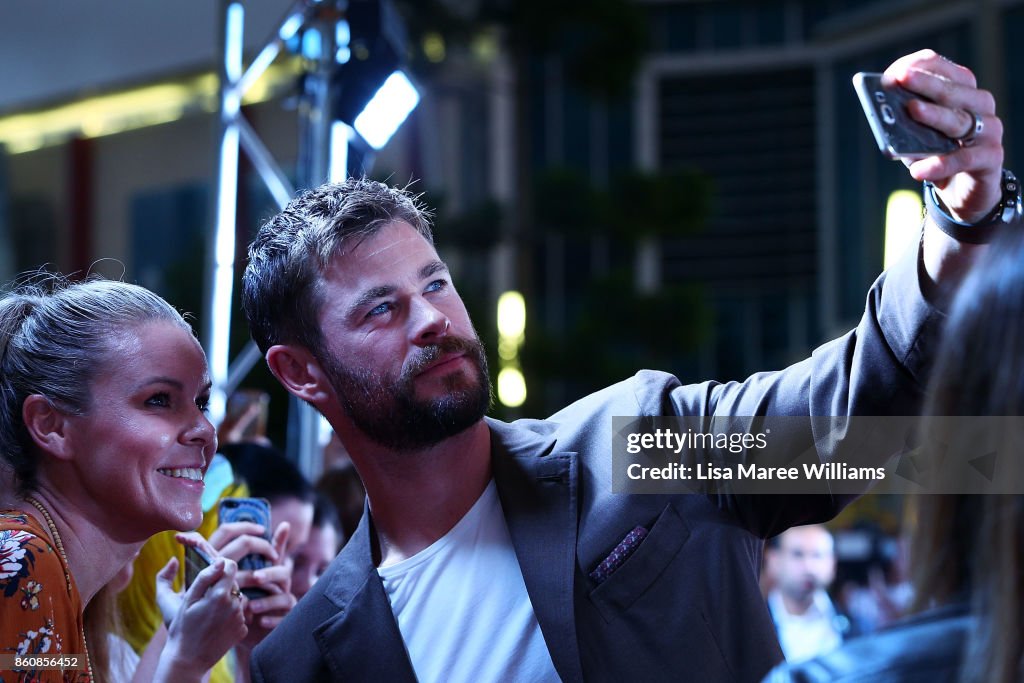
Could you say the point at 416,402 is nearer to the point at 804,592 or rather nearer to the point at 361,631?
the point at 361,631

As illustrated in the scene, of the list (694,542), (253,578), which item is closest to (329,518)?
(253,578)

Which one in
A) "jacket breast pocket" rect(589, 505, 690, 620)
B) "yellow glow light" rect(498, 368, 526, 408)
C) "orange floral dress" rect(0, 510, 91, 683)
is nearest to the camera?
"orange floral dress" rect(0, 510, 91, 683)

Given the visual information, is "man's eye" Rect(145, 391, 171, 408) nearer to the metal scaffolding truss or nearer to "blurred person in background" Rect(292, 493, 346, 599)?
"blurred person in background" Rect(292, 493, 346, 599)

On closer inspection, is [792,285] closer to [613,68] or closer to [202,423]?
[613,68]

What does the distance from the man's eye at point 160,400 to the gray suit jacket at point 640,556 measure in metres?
0.39

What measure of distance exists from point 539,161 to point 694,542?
585 inches

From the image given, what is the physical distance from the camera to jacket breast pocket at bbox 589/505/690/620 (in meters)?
1.48

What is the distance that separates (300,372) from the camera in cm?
178

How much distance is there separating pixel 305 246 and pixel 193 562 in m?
0.56

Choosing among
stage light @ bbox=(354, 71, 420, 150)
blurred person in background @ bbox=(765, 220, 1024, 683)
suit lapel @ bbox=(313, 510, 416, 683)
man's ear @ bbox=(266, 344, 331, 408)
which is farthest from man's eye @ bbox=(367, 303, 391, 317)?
stage light @ bbox=(354, 71, 420, 150)

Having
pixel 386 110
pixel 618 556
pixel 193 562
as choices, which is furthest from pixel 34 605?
pixel 386 110

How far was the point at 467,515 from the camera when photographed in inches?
65.7

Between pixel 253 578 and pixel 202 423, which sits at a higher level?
pixel 202 423

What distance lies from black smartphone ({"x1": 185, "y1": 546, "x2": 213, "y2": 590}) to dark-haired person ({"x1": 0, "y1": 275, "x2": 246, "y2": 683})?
74 millimetres
